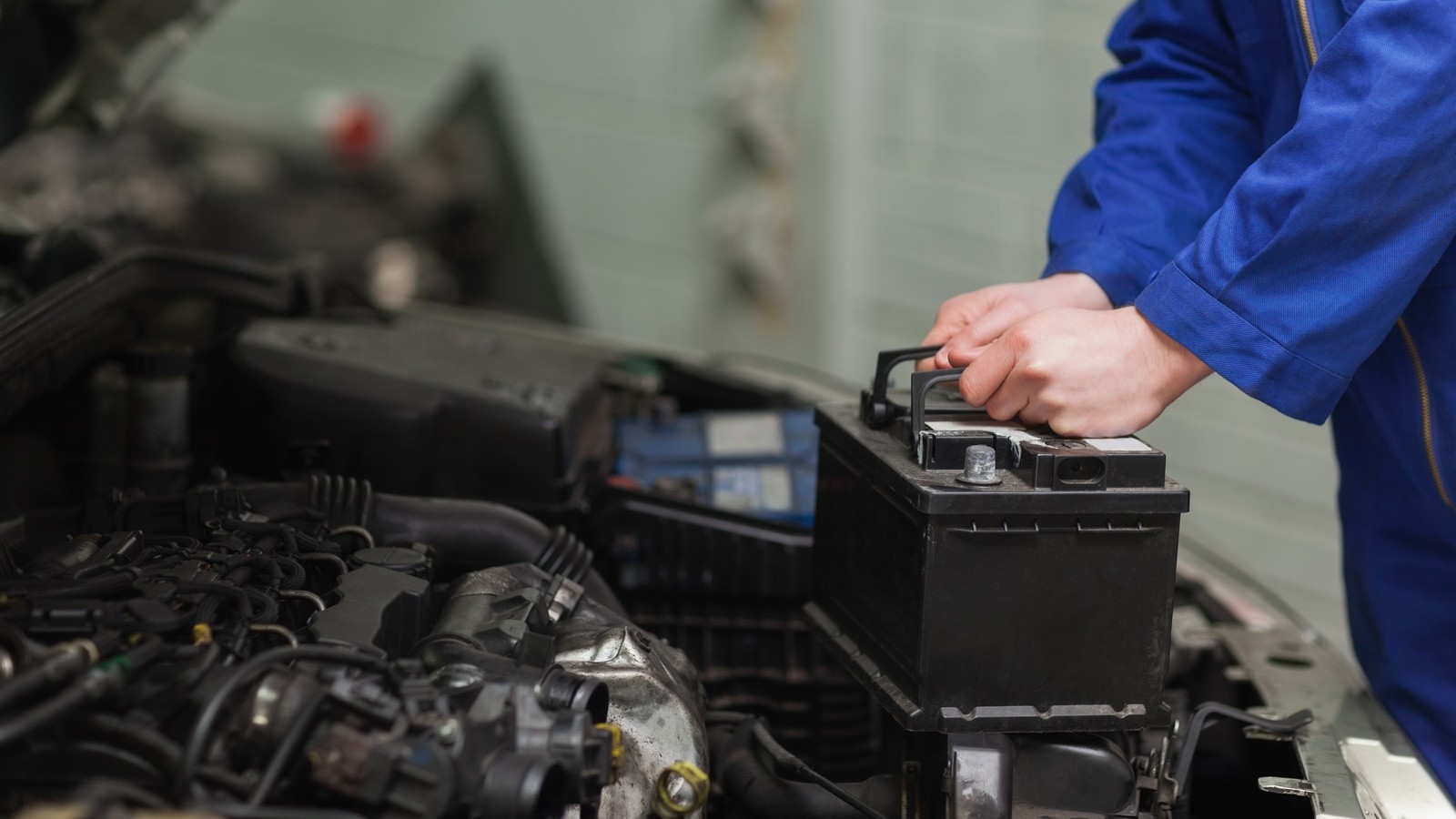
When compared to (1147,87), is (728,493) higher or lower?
A: lower

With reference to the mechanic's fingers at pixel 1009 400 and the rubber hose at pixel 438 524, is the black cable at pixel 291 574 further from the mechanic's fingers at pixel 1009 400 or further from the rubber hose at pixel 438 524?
the mechanic's fingers at pixel 1009 400

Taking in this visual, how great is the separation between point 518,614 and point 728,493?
1.67 feet

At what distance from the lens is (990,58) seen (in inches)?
126

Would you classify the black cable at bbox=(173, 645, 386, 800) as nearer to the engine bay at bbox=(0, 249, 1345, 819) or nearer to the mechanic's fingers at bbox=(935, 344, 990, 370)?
the engine bay at bbox=(0, 249, 1345, 819)

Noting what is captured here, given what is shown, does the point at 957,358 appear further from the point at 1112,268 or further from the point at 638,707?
the point at 638,707

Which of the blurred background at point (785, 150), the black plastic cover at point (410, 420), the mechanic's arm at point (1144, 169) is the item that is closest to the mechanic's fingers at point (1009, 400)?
the mechanic's arm at point (1144, 169)

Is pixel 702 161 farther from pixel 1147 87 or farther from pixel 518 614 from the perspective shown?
pixel 518 614

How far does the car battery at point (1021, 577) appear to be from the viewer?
0.96 m

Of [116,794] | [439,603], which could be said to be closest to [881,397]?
Result: [439,603]

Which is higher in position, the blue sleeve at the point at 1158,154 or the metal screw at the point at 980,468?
the blue sleeve at the point at 1158,154

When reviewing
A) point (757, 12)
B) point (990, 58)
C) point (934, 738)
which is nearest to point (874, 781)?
point (934, 738)

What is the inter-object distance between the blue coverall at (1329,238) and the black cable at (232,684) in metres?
0.67

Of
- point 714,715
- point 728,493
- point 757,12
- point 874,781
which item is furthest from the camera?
point 757,12

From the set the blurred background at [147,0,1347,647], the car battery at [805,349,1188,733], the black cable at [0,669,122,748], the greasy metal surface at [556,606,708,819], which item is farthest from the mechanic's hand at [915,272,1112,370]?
the blurred background at [147,0,1347,647]
